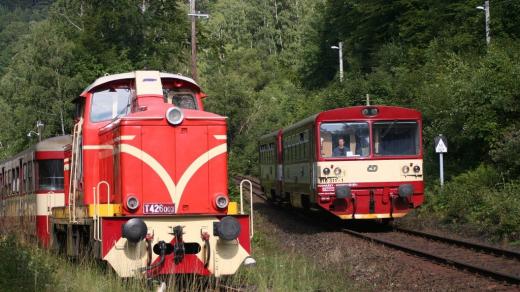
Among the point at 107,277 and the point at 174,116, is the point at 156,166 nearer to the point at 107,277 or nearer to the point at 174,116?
the point at 174,116

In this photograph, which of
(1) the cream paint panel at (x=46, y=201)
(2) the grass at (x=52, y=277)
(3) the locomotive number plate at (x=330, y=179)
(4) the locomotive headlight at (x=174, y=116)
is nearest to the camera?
(2) the grass at (x=52, y=277)

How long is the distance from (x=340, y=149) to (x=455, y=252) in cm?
491

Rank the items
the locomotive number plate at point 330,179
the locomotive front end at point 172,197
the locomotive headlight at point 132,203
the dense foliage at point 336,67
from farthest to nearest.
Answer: the dense foliage at point 336,67 < the locomotive number plate at point 330,179 < the locomotive headlight at point 132,203 < the locomotive front end at point 172,197

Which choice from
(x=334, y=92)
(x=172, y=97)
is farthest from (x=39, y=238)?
(x=334, y=92)

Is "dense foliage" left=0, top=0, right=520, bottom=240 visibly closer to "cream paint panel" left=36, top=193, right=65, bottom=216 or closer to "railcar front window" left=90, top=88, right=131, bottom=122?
"cream paint panel" left=36, top=193, right=65, bottom=216

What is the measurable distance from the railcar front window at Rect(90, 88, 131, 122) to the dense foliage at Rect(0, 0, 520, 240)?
421 inches

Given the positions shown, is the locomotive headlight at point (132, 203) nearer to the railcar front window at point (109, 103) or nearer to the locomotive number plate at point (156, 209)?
the locomotive number plate at point (156, 209)

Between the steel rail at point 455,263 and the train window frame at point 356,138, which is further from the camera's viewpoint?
the train window frame at point 356,138

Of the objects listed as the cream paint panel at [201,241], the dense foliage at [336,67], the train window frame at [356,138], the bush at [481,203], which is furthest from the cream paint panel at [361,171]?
the cream paint panel at [201,241]

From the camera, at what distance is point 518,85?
21594mm

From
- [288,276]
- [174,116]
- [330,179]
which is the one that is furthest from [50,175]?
[288,276]

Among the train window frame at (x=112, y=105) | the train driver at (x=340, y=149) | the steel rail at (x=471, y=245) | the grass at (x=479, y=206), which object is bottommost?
the steel rail at (x=471, y=245)

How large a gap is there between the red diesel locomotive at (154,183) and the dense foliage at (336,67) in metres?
10.4

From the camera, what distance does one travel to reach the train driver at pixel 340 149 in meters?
19.1
